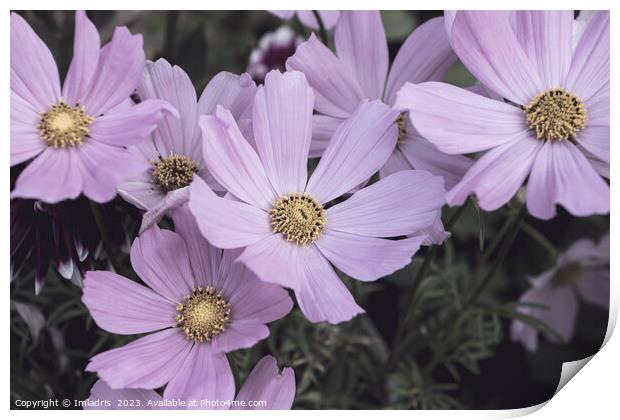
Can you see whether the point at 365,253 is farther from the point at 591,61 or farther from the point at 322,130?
the point at 591,61

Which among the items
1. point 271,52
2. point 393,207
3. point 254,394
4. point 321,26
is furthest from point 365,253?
point 271,52

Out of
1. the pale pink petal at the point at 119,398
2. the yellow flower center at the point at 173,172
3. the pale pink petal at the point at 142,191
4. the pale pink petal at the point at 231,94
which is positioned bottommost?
the pale pink petal at the point at 119,398

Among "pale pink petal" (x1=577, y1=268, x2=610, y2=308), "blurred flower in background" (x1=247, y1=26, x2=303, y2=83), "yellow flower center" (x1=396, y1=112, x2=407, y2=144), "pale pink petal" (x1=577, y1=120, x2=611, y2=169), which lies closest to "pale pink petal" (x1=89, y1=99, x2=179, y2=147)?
"yellow flower center" (x1=396, y1=112, x2=407, y2=144)

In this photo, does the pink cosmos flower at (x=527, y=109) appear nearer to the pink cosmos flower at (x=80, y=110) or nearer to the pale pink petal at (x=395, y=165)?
the pale pink petal at (x=395, y=165)

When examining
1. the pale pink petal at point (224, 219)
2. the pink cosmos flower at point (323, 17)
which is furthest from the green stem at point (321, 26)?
the pale pink petal at point (224, 219)

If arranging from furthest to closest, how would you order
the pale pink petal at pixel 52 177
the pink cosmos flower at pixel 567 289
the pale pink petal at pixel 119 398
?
1. the pink cosmos flower at pixel 567 289
2. the pale pink petal at pixel 119 398
3. the pale pink petal at pixel 52 177

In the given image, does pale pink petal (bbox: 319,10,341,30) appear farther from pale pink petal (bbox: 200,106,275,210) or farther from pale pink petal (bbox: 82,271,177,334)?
pale pink petal (bbox: 82,271,177,334)
